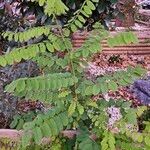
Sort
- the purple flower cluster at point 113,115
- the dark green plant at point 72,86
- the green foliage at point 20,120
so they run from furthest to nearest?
1. the green foliage at point 20,120
2. the purple flower cluster at point 113,115
3. the dark green plant at point 72,86

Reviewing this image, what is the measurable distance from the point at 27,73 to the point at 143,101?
1387mm

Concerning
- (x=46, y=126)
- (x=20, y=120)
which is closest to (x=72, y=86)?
(x=46, y=126)

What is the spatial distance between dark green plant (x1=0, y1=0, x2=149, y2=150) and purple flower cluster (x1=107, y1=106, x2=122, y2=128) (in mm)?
10

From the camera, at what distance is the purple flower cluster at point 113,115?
256 centimetres

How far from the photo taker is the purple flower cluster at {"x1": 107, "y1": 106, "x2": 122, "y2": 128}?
2.56m

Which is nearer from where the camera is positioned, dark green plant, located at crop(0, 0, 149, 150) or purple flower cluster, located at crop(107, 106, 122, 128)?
dark green plant, located at crop(0, 0, 149, 150)

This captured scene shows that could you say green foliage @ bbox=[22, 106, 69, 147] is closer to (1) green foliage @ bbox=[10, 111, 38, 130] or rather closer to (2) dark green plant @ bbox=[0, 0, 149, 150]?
(2) dark green plant @ bbox=[0, 0, 149, 150]

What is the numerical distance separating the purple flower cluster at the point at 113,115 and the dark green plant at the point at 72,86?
0.01 m

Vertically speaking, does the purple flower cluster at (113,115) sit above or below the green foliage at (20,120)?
above

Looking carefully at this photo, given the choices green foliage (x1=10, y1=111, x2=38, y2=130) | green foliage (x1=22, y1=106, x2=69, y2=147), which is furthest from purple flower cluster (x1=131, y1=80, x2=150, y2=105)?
green foliage (x1=22, y1=106, x2=69, y2=147)

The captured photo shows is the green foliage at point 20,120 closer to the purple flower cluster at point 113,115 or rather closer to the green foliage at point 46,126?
the green foliage at point 46,126

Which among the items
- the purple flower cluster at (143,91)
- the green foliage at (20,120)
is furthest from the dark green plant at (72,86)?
the purple flower cluster at (143,91)

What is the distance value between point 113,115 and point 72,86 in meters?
0.29

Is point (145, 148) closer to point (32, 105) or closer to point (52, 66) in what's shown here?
point (52, 66)
